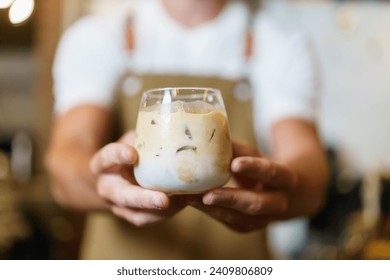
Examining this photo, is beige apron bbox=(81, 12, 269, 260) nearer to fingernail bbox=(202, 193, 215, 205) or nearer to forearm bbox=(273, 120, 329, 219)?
forearm bbox=(273, 120, 329, 219)

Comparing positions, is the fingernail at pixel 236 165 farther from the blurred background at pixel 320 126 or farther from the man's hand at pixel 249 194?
the blurred background at pixel 320 126

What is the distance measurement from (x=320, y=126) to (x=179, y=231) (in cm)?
134

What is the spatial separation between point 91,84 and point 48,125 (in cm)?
116

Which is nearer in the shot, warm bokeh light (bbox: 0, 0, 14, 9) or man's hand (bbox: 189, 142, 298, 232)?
man's hand (bbox: 189, 142, 298, 232)

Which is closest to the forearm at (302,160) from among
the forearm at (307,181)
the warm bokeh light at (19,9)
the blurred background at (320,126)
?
the forearm at (307,181)

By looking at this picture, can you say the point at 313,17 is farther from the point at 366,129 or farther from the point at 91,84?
the point at 91,84

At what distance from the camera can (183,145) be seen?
52cm

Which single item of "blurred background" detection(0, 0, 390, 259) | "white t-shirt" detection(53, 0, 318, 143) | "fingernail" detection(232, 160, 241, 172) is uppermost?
"white t-shirt" detection(53, 0, 318, 143)

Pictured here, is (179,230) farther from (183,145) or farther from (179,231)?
(183,145)

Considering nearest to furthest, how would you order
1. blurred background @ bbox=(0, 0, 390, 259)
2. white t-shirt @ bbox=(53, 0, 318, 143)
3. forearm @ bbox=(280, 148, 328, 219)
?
forearm @ bbox=(280, 148, 328, 219) → white t-shirt @ bbox=(53, 0, 318, 143) → blurred background @ bbox=(0, 0, 390, 259)

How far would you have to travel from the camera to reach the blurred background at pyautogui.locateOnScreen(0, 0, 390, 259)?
66.4 inches

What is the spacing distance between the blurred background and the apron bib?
20.9 inches

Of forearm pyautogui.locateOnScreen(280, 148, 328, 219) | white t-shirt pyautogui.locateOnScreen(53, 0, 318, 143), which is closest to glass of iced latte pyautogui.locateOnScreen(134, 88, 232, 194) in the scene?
forearm pyautogui.locateOnScreen(280, 148, 328, 219)

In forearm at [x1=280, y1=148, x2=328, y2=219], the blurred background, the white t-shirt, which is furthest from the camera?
the blurred background
